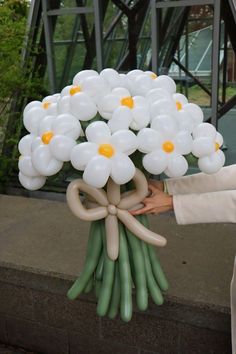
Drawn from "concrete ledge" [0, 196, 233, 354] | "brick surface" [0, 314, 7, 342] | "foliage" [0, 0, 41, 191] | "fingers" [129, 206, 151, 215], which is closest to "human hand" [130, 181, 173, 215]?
"fingers" [129, 206, 151, 215]

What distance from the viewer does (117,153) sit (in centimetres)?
142

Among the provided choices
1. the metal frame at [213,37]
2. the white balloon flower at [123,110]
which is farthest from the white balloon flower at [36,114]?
the metal frame at [213,37]

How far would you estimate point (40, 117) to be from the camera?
1633 millimetres

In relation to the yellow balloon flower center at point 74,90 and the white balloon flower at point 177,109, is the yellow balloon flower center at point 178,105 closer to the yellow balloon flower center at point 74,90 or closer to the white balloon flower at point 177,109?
the white balloon flower at point 177,109

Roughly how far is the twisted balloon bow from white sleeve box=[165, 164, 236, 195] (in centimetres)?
15

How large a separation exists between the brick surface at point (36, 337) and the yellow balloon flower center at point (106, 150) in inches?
60.4

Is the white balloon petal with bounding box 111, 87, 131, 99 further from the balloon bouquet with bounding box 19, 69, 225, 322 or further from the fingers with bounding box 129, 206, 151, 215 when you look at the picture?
the fingers with bounding box 129, 206, 151, 215

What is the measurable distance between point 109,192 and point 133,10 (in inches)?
136

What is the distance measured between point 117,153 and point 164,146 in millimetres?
178

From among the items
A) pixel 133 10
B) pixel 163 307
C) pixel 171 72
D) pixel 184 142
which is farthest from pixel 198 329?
pixel 133 10

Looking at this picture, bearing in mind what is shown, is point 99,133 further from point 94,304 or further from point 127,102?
point 94,304

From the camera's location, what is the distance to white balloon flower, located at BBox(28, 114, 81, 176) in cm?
145

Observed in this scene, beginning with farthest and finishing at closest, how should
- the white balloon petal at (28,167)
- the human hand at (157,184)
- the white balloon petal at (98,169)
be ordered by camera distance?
1. the human hand at (157,184)
2. the white balloon petal at (28,167)
3. the white balloon petal at (98,169)

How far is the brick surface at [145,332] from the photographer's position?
2160mm
